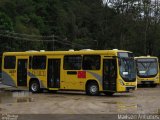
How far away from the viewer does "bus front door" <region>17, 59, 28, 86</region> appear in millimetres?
32906

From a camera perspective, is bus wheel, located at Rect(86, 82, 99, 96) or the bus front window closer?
the bus front window

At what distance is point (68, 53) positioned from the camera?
3062 cm

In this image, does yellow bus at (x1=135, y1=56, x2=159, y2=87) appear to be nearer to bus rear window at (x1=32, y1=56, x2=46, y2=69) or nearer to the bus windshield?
the bus windshield

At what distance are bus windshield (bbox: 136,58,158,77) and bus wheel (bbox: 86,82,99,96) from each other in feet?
44.6

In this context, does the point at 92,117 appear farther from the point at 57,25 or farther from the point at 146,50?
the point at 57,25

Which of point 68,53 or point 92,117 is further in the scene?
point 68,53

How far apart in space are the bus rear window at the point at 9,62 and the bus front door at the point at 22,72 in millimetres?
511

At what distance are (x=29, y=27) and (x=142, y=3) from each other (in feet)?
102

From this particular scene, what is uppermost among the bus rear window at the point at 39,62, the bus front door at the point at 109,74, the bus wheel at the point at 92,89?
the bus rear window at the point at 39,62

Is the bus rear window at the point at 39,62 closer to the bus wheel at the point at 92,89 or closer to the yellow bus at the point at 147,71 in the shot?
the bus wheel at the point at 92,89

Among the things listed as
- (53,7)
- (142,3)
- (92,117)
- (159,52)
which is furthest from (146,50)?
(92,117)

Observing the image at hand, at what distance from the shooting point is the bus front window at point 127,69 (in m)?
28.5

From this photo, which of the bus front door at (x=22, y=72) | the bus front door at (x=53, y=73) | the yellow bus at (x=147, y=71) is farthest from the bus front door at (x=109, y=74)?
the yellow bus at (x=147, y=71)

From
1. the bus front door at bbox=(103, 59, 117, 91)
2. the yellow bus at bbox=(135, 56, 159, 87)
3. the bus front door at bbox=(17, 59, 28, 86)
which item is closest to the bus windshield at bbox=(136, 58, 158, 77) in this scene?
the yellow bus at bbox=(135, 56, 159, 87)
